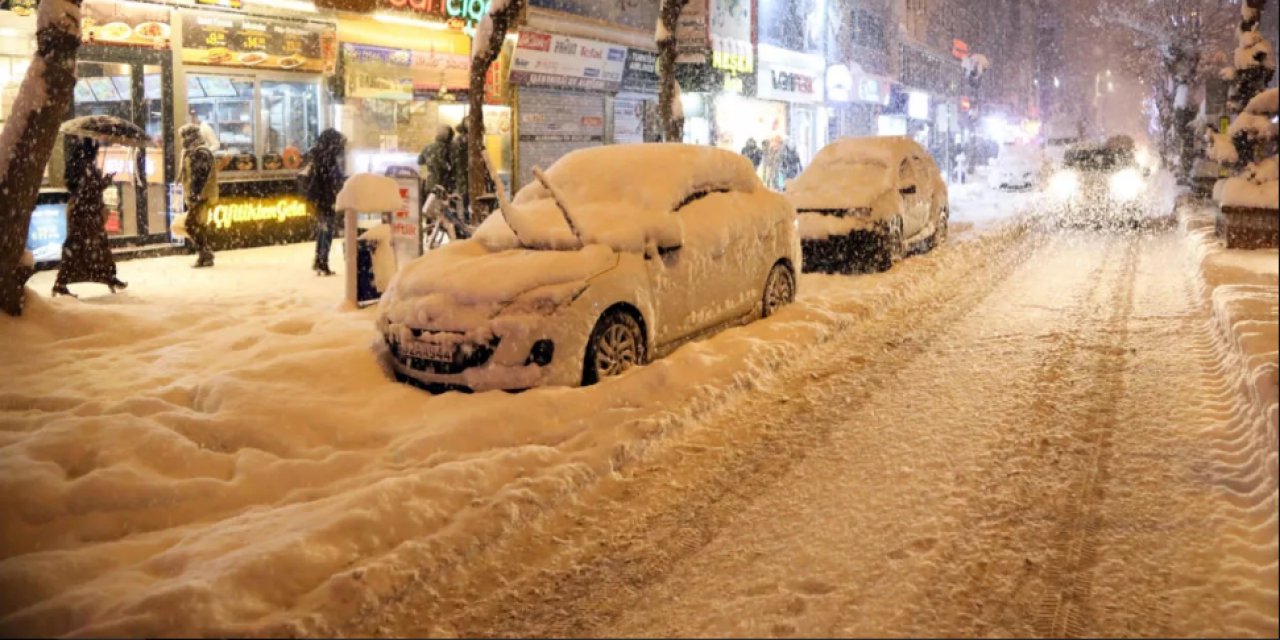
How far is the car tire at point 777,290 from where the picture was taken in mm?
10469

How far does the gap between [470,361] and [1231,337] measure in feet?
19.4

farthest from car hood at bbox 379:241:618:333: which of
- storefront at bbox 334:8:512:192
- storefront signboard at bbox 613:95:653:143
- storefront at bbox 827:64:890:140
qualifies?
storefront at bbox 827:64:890:140

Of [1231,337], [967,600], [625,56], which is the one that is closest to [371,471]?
[967,600]

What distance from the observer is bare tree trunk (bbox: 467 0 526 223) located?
1462 centimetres

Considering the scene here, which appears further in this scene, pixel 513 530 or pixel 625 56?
pixel 625 56

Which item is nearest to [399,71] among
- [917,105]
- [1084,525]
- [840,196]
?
[840,196]

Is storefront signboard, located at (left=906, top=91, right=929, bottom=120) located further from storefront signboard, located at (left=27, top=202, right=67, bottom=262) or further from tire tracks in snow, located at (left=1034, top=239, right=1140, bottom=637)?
tire tracks in snow, located at (left=1034, top=239, right=1140, bottom=637)

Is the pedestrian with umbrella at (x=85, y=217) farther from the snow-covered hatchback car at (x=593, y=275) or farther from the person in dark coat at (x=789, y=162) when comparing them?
the person in dark coat at (x=789, y=162)

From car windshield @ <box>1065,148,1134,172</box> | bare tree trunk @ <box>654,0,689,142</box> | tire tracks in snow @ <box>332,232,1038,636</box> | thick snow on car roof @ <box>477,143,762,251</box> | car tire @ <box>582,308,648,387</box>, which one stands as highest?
bare tree trunk @ <box>654,0,689,142</box>

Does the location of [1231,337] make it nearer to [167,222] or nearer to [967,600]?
[967,600]

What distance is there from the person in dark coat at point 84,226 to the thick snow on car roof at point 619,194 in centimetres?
544

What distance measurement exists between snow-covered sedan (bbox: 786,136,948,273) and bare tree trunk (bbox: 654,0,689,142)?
350 centimetres

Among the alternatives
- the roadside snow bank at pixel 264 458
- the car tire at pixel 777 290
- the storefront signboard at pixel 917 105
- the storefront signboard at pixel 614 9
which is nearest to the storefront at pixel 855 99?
the storefront signboard at pixel 917 105

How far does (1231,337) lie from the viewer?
336 inches
